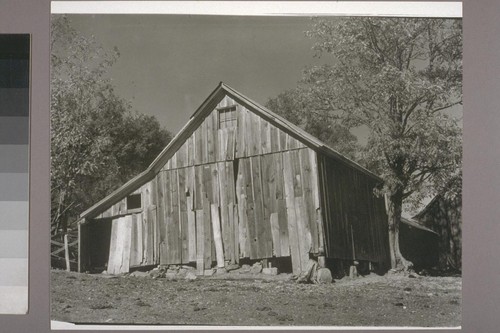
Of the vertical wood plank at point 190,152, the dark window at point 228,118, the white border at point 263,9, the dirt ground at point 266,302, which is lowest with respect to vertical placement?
the dirt ground at point 266,302

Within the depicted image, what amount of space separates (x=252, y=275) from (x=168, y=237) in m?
0.72

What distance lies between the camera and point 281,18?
541cm

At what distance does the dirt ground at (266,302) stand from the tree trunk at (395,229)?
100mm

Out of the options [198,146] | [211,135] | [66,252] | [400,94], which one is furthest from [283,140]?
[66,252]

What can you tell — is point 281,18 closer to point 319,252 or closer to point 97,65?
point 97,65

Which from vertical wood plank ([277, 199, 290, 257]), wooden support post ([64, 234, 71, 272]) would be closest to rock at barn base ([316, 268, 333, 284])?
→ vertical wood plank ([277, 199, 290, 257])

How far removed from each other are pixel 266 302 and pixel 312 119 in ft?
4.72

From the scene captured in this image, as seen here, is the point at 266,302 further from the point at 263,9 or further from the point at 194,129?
the point at 263,9

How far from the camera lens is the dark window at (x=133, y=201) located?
550cm

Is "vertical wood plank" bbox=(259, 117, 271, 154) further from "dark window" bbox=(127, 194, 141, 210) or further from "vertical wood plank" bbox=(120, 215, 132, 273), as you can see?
"vertical wood plank" bbox=(120, 215, 132, 273)

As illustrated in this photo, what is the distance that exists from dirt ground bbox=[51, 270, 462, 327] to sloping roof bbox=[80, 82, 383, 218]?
0.62 m

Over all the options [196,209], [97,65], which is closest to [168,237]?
[196,209]

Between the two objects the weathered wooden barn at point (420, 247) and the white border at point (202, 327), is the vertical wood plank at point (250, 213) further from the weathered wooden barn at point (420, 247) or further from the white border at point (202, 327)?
the weathered wooden barn at point (420, 247)

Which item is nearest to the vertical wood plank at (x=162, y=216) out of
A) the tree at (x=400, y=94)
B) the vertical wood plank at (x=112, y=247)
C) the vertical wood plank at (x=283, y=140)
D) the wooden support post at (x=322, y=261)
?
the vertical wood plank at (x=112, y=247)
